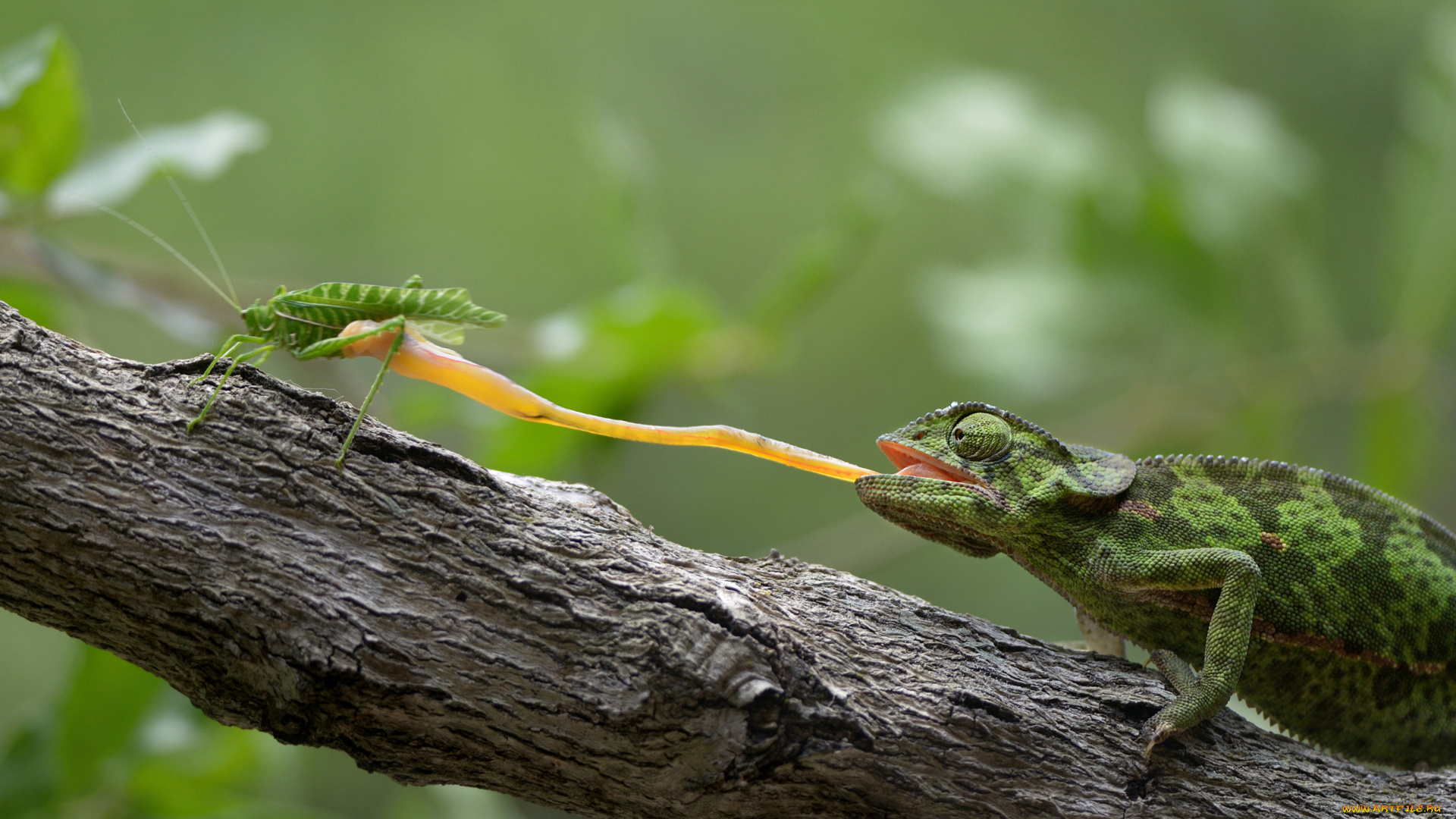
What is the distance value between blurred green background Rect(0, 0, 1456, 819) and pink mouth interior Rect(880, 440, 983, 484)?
1169mm

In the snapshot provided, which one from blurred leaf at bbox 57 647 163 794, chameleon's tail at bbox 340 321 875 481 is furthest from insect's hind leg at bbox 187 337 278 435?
blurred leaf at bbox 57 647 163 794

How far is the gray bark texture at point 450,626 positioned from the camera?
1283 millimetres

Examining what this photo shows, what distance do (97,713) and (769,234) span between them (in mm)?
4381

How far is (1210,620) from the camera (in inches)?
68.6

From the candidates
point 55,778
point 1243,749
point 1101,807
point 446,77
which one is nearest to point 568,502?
point 1101,807

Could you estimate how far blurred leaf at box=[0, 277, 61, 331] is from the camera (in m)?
2.37

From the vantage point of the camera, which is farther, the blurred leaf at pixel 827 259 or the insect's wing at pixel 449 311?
the blurred leaf at pixel 827 259

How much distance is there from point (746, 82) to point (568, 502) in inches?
195

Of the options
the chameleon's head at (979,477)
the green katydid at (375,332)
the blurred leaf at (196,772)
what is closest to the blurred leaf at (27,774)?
the blurred leaf at (196,772)

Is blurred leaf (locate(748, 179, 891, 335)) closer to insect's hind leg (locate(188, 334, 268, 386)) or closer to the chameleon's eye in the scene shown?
the chameleon's eye

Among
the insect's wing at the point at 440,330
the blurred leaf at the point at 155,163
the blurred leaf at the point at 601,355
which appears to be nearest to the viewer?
the insect's wing at the point at 440,330

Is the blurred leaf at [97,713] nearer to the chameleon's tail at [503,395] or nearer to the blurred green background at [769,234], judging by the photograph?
the blurred green background at [769,234]

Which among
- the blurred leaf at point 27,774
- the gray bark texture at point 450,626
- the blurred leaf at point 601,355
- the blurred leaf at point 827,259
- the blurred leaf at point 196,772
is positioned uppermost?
the blurred leaf at point 827,259

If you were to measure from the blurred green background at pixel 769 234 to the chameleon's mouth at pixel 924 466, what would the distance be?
3.84ft
